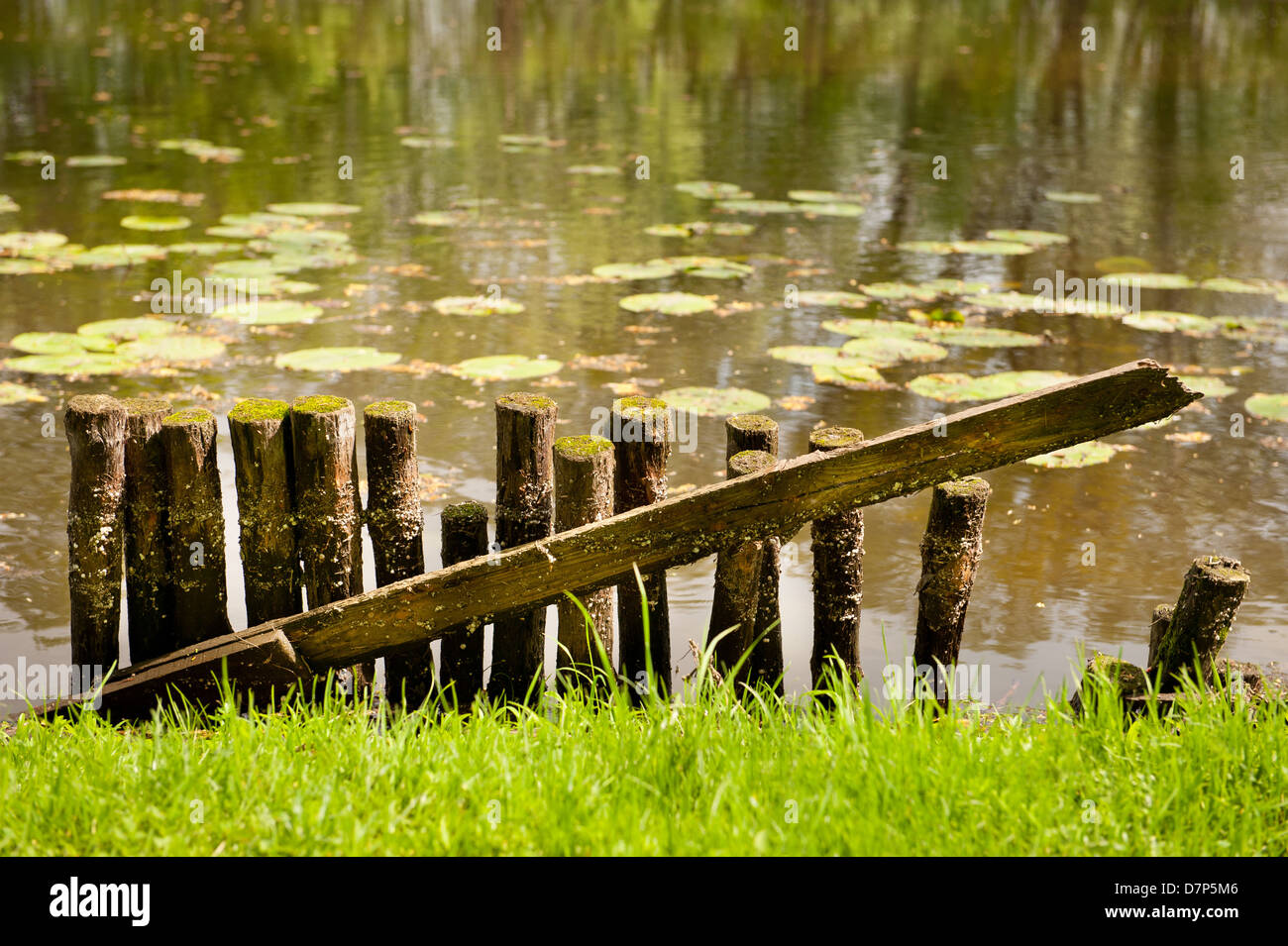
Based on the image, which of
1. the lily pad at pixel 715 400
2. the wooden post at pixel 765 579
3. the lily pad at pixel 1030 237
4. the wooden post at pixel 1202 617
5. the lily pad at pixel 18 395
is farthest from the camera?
the lily pad at pixel 1030 237

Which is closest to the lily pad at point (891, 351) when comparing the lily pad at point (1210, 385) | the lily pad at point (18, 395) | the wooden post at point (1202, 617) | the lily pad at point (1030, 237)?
the lily pad at point (1210, 385)

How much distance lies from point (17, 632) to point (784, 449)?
3.33m

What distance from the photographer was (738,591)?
3779 mm

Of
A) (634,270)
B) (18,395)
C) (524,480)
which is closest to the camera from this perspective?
(524,480)

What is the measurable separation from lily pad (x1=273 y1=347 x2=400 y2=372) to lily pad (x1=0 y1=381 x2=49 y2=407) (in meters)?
1.19

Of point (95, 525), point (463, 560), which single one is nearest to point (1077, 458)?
point (463, 560)

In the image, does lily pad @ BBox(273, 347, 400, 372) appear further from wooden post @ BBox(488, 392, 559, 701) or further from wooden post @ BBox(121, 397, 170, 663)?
wooden post @ BBox(488, 392, 559, 701)

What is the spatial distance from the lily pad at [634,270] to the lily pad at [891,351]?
1.82 metres

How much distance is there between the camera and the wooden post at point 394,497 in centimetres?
372

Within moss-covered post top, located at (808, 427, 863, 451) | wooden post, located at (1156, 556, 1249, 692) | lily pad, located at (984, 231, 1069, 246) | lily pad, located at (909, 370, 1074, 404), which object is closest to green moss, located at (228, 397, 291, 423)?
moss-covered post top, located at (808, 427, 863, 451)

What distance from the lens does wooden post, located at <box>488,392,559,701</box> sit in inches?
147

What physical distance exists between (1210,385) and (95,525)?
560cm

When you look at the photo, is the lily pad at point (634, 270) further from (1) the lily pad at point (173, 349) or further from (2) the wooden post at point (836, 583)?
(2) the wooden post at point (836, 583)

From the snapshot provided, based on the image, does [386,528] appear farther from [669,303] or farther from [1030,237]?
[1030,237]
